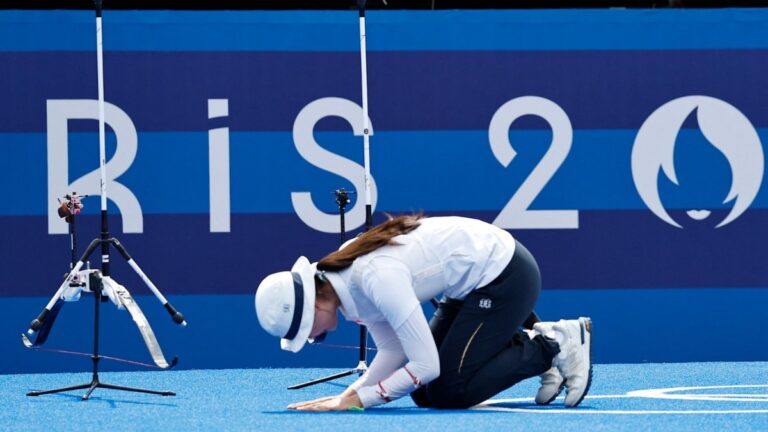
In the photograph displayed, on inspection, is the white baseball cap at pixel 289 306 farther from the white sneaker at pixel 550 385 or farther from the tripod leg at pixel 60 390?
the tripod leg at pixel 60 390

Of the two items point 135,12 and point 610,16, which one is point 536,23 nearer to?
point 610,16

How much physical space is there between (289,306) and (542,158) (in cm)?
329

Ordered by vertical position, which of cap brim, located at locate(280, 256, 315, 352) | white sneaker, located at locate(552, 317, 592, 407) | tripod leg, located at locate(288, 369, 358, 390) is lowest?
tripod leg, located at locate(288, 369, 358, 390)

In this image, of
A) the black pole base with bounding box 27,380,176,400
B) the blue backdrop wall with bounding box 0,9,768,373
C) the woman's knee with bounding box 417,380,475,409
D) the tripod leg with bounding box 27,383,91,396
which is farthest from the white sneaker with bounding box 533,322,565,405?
the blue backdrop wall with bounding box 0,9,768,373

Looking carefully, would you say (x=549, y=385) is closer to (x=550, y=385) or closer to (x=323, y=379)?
(x=550, y=385)

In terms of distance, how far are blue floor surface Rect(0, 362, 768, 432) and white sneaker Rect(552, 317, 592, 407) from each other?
0.24 ft

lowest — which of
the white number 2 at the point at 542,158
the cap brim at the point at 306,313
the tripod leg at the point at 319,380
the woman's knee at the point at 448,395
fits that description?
the tripod leg at the point at 319,380

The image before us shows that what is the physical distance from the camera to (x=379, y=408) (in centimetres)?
490

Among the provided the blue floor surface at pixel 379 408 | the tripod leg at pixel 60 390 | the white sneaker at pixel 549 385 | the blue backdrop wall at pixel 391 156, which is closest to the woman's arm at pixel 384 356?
the blue floor surface at pixel 379 408

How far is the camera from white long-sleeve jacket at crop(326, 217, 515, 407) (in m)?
4.40

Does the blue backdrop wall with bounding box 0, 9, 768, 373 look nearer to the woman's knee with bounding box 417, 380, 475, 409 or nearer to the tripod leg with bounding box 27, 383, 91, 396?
the tripod leg with bounding box 27, 383, 91, 396

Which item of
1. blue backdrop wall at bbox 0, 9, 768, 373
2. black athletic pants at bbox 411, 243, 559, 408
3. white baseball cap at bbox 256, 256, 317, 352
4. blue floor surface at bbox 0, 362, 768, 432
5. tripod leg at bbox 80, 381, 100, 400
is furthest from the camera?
blue backdrop wall at bbox 0, 9, 768, 373

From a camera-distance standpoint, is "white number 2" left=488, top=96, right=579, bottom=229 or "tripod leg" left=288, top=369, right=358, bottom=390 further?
"white number 2" left=488, top=96, right=579, bottom=229

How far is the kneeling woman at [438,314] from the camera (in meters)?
4.43
